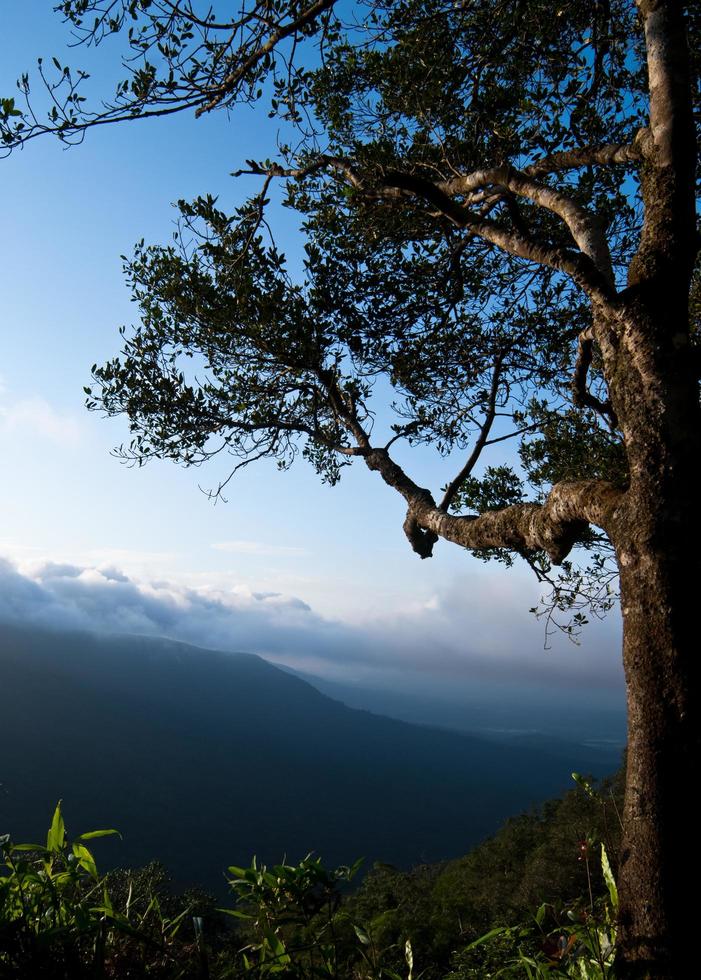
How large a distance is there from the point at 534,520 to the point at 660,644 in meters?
1.48

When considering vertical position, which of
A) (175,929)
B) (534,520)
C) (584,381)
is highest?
(584,381)

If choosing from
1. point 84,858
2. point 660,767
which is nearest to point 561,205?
point 660,767

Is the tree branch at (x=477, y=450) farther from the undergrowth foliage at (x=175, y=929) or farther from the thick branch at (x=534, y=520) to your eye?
the undergrowth foliage at (x=175, y=929)

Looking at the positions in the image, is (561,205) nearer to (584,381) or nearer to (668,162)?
(668,162)

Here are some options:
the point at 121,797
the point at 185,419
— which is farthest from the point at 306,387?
the point at 121,797

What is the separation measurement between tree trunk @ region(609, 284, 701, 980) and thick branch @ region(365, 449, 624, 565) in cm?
36

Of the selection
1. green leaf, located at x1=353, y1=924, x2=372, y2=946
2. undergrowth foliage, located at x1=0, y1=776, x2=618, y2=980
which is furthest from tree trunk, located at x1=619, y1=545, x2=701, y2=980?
green leaf, located at x1=353, y1=924, x2=372, y2=946

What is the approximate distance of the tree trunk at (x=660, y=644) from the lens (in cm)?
297

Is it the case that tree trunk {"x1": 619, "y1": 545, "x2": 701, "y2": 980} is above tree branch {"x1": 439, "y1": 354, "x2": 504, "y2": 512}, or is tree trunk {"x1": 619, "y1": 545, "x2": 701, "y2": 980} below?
below

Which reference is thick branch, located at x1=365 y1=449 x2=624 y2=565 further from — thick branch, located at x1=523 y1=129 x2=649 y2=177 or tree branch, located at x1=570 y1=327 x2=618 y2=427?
thick branch, located at x1=523 y1=129 x2=649 y2=177

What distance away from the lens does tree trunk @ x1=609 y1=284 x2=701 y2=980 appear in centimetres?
297

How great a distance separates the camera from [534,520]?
461cm

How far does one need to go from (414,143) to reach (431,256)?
4.03 feet

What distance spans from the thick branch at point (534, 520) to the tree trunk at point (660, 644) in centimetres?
36
